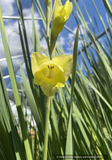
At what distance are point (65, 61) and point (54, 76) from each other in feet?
0.09

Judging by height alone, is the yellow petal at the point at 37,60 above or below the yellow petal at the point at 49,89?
above

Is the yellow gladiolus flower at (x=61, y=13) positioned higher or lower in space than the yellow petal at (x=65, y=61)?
higher

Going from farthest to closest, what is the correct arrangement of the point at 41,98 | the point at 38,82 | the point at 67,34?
the point at 67,34
the point at 41,98
the point at 38,82

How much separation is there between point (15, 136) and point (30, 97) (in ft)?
0.19

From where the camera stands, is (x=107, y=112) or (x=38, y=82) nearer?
(x=38, y=82)

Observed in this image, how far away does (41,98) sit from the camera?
0.27 m

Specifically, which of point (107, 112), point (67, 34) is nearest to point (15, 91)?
point (107, 112)

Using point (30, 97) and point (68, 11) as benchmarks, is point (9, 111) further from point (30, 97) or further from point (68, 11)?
point (68, 11)

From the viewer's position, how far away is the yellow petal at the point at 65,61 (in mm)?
160

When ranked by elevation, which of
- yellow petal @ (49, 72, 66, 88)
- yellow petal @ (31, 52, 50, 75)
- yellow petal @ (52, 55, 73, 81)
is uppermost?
yellow petal @ (31, 52, 50, 75)

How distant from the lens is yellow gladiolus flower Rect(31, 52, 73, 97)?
0.16 meters

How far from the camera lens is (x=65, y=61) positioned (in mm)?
164

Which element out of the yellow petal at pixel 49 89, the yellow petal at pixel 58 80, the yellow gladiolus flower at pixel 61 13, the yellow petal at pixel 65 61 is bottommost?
the yellow petal at pixel 49 89

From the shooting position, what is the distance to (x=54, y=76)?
0.57ft
